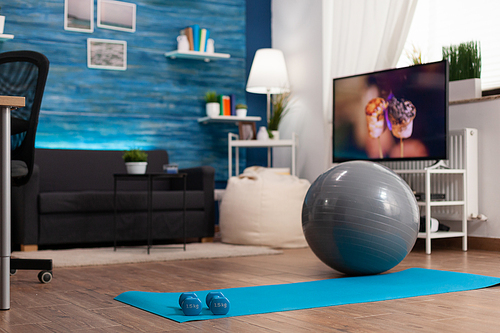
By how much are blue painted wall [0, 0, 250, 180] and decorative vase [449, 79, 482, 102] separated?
229 centimetres

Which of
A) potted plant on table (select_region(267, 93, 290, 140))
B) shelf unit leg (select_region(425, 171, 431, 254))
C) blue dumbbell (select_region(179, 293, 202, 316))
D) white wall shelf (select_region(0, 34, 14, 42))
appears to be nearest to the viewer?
blue dumbbell (select_region(179, 293, 202, 316))

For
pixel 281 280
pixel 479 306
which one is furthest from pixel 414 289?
pixel 281 280

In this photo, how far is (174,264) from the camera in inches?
135

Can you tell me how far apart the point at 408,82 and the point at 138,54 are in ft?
Result: 8.37

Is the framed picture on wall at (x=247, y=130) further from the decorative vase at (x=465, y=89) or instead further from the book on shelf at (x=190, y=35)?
the decorative vase at (x=465, y=89)

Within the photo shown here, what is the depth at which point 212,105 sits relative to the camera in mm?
5512

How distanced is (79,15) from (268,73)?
5.76ft

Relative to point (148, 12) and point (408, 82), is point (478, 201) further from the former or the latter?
point (148, 12)

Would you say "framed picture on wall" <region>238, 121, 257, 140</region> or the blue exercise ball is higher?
"framed picture on wall" <region>238, 121, 257, 140</region>

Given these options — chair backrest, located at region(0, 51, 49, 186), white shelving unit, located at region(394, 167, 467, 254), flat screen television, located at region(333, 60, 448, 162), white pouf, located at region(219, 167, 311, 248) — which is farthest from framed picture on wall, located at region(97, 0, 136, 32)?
white shelving unit, located at region(394, 167, 467, 254)

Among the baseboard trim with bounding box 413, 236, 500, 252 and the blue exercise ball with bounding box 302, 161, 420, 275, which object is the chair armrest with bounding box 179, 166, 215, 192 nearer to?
the baseboard trim with bounding box 413, 236, 500, 252

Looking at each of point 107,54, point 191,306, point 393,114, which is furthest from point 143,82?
point 191,306

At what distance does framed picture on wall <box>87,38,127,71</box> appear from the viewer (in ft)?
17.0

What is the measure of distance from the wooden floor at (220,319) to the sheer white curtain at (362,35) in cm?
193
